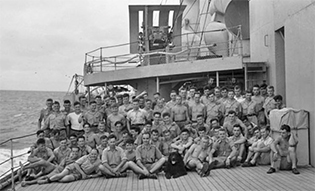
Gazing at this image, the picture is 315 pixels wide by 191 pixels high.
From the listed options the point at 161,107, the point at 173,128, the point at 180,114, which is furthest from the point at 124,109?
the point at 173,128

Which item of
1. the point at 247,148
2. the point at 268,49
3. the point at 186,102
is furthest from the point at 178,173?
the point at 268,49

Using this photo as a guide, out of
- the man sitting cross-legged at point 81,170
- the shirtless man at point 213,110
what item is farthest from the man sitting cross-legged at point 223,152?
the man sitting cross-legged at point 81,170

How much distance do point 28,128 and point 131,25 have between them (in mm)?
18405

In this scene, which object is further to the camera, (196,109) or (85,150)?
(196,109)

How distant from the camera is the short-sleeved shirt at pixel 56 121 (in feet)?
26.7

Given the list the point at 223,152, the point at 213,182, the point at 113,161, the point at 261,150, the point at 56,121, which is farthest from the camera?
the point at 56,121

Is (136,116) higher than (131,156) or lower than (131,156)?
higher

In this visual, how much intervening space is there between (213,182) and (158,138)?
1.65 meters

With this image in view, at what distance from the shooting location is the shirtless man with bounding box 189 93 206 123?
8367 millimetres

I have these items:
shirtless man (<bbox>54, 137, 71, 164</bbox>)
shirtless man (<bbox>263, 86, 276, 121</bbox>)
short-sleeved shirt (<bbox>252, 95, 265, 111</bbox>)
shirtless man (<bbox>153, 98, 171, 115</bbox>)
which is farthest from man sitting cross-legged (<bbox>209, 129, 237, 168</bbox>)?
shirtless man (<bbox>54, 137, 71, 164</bbox>)

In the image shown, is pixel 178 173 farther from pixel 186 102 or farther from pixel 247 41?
pixel 247 41

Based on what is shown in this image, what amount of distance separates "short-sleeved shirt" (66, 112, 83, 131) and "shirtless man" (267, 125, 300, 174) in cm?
407

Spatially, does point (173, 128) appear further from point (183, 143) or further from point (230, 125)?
point (230, 125)

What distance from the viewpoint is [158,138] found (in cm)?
742
